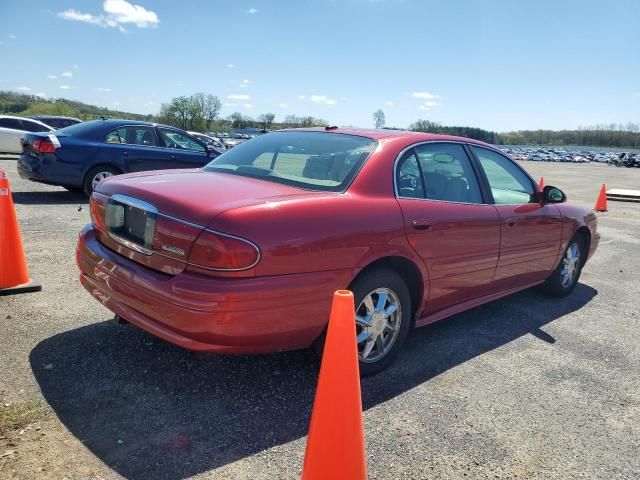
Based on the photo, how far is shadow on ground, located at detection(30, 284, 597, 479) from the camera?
2.37 m

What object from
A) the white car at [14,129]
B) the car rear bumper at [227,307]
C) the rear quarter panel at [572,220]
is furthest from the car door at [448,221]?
A: the white car at [14,129]

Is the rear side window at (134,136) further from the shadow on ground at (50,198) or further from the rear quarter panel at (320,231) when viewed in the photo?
the rear quarter panel at (320,231)

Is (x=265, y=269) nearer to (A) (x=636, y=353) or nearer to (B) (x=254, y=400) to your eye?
(B) (x=254, y=400)

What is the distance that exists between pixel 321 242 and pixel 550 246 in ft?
9.76

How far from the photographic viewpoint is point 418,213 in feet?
10.9

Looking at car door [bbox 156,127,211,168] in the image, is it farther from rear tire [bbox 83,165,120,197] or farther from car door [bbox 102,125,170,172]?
rear tire [bbox 83,165,120,197]

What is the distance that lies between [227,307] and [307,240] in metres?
0.54

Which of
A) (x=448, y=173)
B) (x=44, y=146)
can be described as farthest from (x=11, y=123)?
(x=448, y=173)

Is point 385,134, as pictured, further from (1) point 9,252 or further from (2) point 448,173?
(1) point 9,252

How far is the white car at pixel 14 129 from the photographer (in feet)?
56.0

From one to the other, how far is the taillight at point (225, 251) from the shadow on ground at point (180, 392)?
2.71 ft

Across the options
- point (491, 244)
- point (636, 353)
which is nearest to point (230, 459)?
point (491, 244)

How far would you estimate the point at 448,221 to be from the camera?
3520mm

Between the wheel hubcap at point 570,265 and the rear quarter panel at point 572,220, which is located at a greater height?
the rear quarter panel at point 572,220
